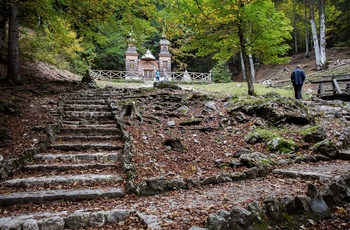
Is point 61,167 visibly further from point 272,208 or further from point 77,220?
point 272,208

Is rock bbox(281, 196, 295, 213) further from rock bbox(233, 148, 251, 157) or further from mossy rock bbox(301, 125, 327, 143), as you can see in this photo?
mossy rock bbox(301, 125, 327, 143)

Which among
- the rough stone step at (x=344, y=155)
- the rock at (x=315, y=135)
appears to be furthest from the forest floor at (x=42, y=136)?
the rock at (x=315, y=135)

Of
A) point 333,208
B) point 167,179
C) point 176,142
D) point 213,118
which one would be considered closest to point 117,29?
point 213,118

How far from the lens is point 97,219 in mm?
3273

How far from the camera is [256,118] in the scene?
7953 millimetres

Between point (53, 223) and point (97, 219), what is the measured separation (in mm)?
563

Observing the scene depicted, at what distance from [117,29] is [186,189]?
8.62 metres

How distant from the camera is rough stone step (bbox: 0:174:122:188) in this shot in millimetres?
4344

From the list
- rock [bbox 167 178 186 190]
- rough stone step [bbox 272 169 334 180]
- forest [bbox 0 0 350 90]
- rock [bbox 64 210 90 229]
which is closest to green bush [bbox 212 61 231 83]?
forest [bbox 0 0 350 90]

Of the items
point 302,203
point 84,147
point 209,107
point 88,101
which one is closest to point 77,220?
point 84,147

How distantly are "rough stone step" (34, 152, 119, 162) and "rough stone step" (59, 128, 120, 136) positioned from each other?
149 cm

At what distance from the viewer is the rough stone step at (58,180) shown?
14.3 ft

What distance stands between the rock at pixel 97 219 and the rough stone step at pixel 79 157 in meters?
2.33

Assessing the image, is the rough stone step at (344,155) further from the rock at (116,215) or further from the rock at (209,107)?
the rock at (116,215)
